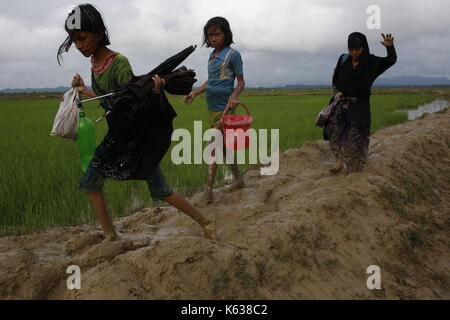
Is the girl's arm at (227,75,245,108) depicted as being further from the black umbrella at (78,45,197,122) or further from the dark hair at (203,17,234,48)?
the black umbrella at (78,45,197,122)

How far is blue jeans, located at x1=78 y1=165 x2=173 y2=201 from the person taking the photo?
6.63 ft

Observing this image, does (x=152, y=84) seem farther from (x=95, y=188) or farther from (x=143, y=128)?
(x=95, y=188)

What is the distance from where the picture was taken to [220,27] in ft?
9.46

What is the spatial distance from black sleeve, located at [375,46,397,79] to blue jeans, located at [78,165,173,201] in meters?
2.27

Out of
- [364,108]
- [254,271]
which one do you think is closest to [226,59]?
[364,108]

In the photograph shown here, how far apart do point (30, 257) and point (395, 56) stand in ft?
10.1

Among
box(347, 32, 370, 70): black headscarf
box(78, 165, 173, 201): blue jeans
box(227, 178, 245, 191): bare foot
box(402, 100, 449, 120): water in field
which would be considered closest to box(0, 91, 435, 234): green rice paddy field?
box(227, 178, 245, 191): bare foot

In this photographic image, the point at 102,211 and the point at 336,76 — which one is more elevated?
the point at 336,76

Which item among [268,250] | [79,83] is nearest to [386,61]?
[268,250]

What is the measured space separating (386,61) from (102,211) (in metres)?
2.63

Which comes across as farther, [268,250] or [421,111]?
[421,111]

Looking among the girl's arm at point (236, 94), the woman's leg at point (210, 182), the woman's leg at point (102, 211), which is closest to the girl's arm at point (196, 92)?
the girl's arm at point (236, 94)
